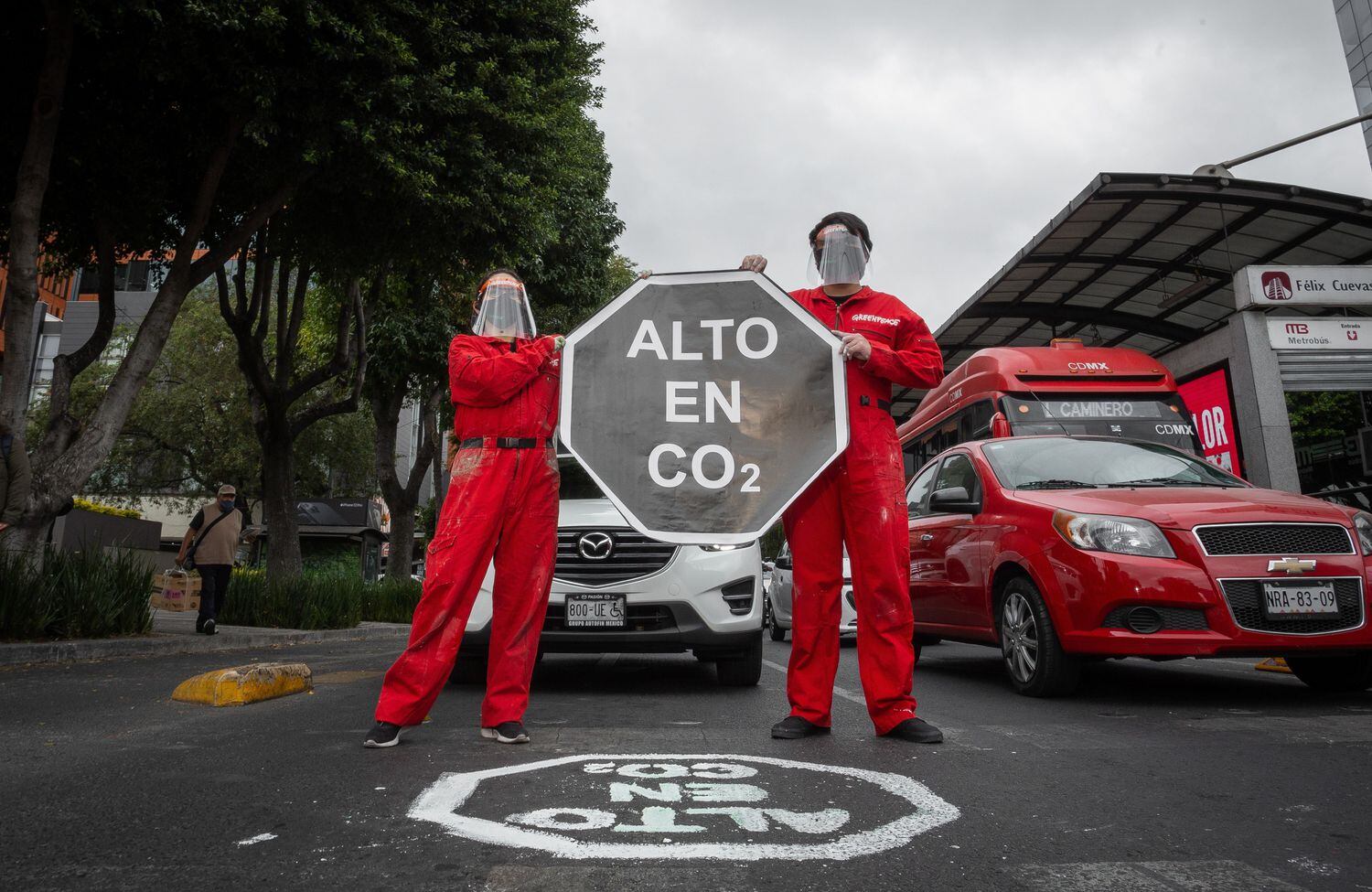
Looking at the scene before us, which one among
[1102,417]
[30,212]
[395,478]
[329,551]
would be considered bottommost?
[1102,417]

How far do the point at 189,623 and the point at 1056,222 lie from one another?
12825mm

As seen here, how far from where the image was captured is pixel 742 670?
241 inches

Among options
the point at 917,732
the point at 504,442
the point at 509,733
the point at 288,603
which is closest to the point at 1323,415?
the point at 288,603

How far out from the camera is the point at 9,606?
7586 mm

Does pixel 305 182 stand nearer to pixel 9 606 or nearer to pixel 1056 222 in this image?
pixel 9 606

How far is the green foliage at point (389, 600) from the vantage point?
54.6ft

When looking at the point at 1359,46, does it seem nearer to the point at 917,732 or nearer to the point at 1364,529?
the point at 1364,529

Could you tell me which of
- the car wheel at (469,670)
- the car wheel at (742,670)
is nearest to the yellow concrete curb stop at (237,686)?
the car wheel at (469,670)

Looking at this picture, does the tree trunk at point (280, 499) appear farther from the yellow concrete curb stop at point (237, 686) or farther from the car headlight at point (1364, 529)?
the car headlight at point (1364, 529)

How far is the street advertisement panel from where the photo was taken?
42.9 ft

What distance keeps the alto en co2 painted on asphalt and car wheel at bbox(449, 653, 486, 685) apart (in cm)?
249

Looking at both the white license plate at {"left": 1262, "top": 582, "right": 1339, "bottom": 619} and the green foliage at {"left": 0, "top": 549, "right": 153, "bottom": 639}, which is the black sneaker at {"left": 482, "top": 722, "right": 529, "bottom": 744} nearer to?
the white license plate at {"left": 1262, "top": 582, "right": 1339, "bottom": 619}

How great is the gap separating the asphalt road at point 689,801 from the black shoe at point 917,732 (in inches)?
3.6

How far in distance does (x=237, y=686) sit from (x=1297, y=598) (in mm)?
5517
